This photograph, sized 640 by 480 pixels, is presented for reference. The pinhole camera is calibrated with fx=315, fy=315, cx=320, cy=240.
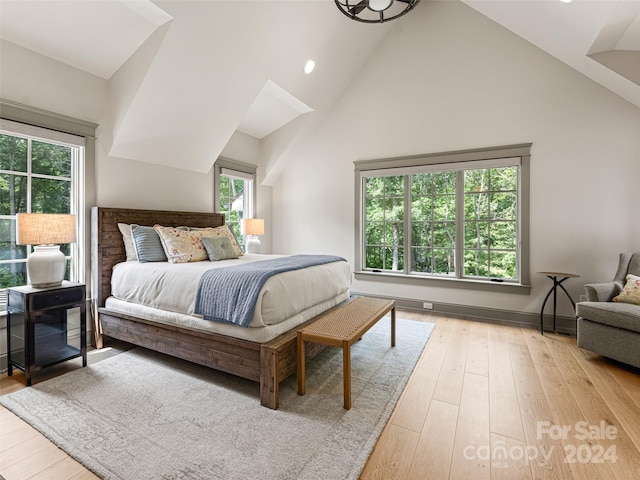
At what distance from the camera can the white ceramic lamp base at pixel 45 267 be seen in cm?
240

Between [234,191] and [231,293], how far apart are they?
3.16 metres

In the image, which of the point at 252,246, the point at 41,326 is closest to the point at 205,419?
the point at 41,326

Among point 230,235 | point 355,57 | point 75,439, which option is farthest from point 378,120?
point 75,439

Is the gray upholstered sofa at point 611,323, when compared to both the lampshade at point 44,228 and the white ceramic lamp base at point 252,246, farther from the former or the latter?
the lampshade at point 44,228

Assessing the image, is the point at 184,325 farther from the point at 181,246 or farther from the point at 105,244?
the point at 105,244

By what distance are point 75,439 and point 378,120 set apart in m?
4.59

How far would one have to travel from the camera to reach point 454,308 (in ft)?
13.6

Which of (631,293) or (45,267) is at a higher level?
(45,267)

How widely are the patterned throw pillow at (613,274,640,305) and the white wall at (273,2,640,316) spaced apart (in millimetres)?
590

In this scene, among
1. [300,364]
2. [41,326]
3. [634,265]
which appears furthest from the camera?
[634,265]

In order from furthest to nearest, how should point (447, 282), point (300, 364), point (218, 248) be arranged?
point (447, 282), point (218, 248), point (300, 364)

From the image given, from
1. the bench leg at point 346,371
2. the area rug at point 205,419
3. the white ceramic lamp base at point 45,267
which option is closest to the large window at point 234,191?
the white ceramic lamp base at point 45,267

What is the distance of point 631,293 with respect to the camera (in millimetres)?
2787

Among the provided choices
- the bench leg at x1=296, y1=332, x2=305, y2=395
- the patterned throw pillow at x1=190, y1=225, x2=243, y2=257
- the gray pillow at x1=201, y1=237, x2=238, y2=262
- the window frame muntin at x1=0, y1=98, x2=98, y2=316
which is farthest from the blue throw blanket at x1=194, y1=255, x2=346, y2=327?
the window frame muntin at x1=0, y1=98, x2=98, y2=316
